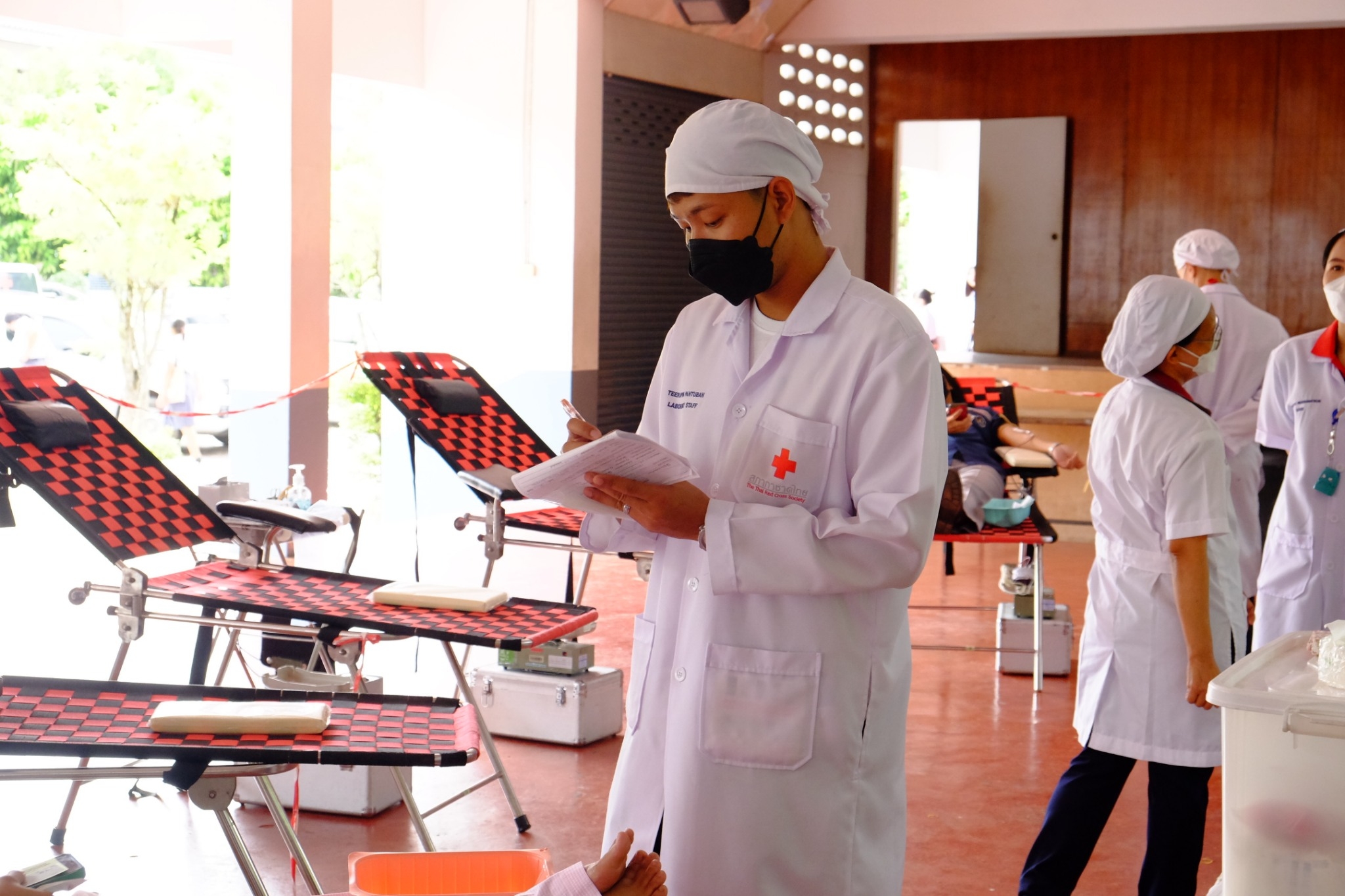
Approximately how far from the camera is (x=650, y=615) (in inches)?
77.2

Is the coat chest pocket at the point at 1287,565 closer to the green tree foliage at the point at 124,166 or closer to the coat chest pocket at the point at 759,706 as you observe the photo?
the coat chest pocket at the point at 759,706

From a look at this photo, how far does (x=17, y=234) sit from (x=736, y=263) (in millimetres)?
15475

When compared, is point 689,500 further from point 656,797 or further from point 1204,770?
point 1204,770

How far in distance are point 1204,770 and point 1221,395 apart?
2.51 m

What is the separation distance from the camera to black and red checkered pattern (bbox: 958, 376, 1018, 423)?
6.24m

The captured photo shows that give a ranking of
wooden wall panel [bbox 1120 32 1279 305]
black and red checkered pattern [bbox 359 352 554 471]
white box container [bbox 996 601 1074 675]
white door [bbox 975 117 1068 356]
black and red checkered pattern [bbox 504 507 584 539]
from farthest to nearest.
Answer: white door [bbox 975 117 1068 356] → wooden wall panel [bbox 1120 32 1279 305] → white box container [bbox 996 601 1074 675] → black and red checkered pattern [bbox 359 352 554 471] → black and red checkered pattern [bbox 504 507 584 539]

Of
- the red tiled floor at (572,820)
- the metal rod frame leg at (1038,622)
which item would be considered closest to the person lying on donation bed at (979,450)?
the metal rod frame leg at (1038,622)

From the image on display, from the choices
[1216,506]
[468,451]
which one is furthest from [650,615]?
[468,451]

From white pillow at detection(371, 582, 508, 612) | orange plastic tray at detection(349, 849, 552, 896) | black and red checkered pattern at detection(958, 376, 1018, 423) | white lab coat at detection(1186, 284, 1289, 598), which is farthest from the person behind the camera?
black and red checkered pattern at detection(958, 376, 1018, 423)

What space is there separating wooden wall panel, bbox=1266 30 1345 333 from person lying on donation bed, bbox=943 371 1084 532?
12.5 feet

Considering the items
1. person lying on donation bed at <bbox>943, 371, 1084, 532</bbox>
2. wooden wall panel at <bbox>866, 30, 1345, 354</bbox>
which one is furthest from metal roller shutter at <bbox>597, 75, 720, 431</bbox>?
person lying on donation bed at <bbox>943, 371, 1084, 532</bbox>

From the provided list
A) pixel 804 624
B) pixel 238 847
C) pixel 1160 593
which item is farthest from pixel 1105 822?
pixel 238 847

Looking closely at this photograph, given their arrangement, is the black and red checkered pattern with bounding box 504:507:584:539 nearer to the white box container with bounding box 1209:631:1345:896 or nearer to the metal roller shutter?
the white box container with bounding box 1209:631:1345:896

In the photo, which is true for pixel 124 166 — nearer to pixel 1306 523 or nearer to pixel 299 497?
pixel 299 497
